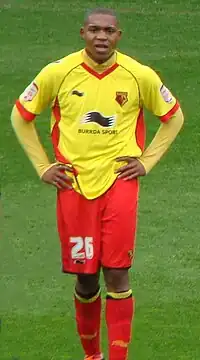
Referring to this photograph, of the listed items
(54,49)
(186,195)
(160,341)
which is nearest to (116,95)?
(160,341)

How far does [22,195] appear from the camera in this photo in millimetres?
10609

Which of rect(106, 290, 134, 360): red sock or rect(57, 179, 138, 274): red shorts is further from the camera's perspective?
rect(106, 290, 134, 360): red sock

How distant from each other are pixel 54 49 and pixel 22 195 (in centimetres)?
580

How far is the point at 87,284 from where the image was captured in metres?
6.78

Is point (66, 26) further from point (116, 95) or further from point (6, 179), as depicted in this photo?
point (116, 95)

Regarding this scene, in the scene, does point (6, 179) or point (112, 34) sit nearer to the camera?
point (112, 34)

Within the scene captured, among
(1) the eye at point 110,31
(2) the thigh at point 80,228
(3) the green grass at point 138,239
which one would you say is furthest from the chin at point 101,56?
(3) the green grass at point 138,239

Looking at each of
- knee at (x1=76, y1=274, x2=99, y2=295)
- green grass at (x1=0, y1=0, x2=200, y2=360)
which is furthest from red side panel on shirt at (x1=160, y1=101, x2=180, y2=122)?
green grass at (x1=0, y1=0, x2=200, y2=360)

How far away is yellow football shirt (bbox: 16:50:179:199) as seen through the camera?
21.2ft

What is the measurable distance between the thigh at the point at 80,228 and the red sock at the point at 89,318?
0.91 feet

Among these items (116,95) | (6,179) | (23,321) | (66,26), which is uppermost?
(116,95)

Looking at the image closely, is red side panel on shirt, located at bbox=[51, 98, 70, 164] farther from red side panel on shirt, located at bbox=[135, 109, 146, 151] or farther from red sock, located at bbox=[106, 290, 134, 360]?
red sock, located at bbox=[106, 290, 134, 360]

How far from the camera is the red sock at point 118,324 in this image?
657cm

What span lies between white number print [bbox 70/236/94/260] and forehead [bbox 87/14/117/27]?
3.62 feet
